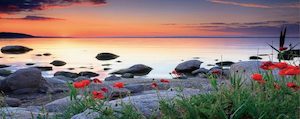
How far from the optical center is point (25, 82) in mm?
15523

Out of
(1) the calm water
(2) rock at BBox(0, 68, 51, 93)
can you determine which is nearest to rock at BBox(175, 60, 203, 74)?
(1) the calm water

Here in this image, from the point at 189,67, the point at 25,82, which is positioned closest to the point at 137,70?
the point at 189,67

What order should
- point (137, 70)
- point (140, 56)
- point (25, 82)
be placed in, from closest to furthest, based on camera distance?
point (25, 82), point (137, 70), point (140, 56)

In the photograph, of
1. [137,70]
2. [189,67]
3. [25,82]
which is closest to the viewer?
[25,82]

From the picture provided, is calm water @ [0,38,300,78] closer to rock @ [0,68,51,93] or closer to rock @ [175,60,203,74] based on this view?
rock @ [175,60,203,74]

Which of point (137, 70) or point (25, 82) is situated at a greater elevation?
point (25, 82)

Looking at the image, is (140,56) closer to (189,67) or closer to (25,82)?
(189,67)

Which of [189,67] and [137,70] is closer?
[137,70]

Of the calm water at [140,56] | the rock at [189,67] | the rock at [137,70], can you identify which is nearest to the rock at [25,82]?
the calm water at [140,56]

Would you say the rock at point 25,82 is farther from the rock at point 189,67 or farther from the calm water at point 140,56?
the rock at point 189,67

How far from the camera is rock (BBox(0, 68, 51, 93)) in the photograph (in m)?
15.5

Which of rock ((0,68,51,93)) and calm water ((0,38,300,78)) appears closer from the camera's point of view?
rock ((0,68,51,93))

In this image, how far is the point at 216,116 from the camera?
4.77 m

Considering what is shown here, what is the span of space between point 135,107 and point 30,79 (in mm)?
10354
